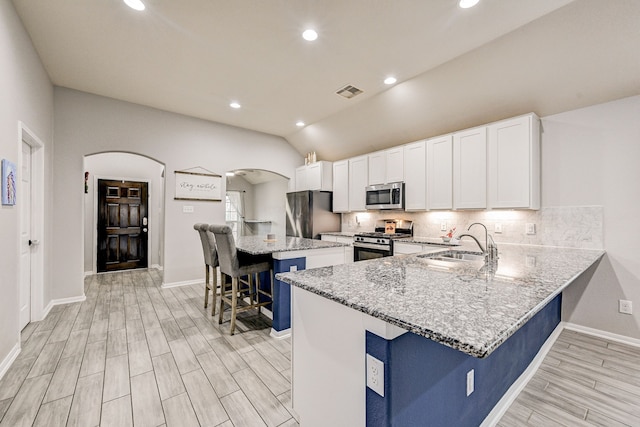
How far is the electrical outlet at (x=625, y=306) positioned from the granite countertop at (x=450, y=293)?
1394 mm

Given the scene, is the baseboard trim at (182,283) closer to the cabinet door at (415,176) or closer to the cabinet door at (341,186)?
the cabinet door at (341,186)

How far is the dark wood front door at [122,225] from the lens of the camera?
5699 millimetres

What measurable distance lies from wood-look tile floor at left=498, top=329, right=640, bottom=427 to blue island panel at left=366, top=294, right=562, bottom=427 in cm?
31

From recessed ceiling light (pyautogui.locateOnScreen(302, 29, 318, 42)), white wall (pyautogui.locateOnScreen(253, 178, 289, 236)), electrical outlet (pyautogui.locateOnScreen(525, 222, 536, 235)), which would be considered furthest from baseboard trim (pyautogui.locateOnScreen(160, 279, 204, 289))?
electrical outlet (pyautogui.locateOnScreen(525, 222, 536, 235))

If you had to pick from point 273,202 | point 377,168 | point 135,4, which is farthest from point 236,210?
point 135,4

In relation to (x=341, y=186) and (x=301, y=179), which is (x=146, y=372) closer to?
(x=341, y=186)

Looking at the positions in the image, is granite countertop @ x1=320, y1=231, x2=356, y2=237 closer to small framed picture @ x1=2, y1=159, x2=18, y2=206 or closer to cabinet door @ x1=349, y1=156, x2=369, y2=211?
cabinet door @ x1=349, y1=156, x2=369, y2=211

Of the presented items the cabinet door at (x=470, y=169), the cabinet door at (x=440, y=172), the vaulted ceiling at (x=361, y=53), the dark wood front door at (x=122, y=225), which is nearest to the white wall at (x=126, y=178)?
the dark wood front door at (x=122, y=225)

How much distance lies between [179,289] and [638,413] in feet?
16.6

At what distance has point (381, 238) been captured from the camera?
4246 mm

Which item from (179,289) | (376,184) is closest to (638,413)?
(376,184)

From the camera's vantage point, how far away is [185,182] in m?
4.75

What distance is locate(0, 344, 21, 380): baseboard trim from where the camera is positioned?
2.10m

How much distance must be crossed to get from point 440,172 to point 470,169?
404 mm
